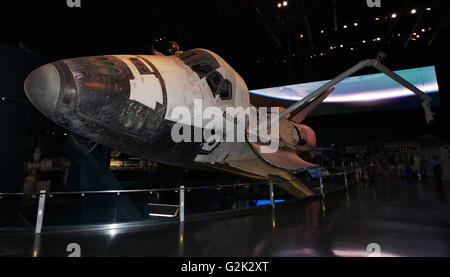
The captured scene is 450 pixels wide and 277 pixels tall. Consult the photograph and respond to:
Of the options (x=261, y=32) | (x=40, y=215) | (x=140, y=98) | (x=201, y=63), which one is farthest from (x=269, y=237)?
(x=261, y=32)

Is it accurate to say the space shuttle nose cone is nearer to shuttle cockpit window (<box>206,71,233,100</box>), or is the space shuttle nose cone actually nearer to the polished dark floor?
the polished dark floor

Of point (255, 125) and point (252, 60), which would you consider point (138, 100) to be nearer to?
point (255, 125)

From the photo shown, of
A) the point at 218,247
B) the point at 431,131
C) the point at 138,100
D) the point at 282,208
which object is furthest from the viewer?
the point at 431,131

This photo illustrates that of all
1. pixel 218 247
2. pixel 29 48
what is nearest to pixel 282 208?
pixel 218 247

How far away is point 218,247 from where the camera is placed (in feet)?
10.3

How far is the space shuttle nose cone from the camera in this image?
3191mm

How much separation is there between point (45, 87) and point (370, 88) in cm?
1771

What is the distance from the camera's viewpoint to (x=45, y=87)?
3.19 metres

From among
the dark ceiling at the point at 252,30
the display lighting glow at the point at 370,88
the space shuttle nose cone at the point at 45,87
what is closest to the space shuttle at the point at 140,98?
the space shuttle nose cone at the point at 45,87

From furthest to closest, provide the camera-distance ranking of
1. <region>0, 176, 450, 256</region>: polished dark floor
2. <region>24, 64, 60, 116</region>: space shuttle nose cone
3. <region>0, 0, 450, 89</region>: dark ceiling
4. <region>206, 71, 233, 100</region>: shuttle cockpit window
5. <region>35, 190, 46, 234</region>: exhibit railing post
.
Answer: <region>0, 0, 450, 89</region>: dark ceiling, <region>206, 71, 233, 100</region>: shuttle cockpit window, <region>35, 190, 46, 234</region>: exhibit railing post, <region>24, 64, 60, 116</region>: space shuttle nose cone, <region>0, 176, 450, 256</region>: polished dark floor

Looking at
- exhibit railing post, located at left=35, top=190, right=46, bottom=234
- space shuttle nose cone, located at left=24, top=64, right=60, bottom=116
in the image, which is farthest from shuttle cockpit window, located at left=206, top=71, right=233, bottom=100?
exhibit railing post, located at left=35, top=190, right=46, bottom=234

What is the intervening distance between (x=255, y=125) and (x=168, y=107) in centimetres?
279
